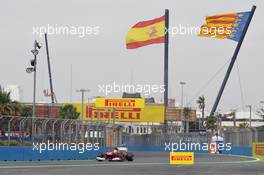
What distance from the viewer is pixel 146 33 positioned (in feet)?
218

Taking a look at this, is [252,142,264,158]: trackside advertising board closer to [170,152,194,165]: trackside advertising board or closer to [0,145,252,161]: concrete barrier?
[0,145,252,161]: concrete barrier

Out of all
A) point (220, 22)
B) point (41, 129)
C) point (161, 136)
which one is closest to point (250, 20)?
point (220, 22)

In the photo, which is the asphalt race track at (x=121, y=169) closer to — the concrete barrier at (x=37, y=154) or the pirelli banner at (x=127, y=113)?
the concrete barrier at (x=37, y=154)

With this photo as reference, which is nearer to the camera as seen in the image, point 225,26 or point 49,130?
point 49,130

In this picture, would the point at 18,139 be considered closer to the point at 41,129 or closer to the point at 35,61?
the point at 41,129

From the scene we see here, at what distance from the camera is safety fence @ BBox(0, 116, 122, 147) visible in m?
33.0

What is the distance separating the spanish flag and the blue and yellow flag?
596 cm

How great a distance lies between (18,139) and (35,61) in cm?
733

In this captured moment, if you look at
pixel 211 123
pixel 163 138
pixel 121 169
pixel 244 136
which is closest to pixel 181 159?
pixel 121 169

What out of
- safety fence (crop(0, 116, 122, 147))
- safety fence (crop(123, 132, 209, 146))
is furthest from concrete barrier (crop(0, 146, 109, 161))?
safety fence (crop(123, 132, 209, 146))

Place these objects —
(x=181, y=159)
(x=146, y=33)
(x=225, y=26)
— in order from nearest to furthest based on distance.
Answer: (x=181, y=159)
(x=225, y=26)
(x=146, y=33)

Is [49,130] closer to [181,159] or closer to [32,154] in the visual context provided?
[32,154]

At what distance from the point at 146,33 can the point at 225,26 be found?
25.9 ft

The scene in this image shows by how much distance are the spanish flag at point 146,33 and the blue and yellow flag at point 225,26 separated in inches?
235
